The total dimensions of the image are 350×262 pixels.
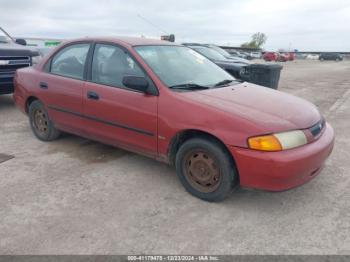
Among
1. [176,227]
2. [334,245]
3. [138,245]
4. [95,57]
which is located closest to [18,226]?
[138,245]

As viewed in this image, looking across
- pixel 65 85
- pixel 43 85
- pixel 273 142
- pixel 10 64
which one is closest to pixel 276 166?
pixel 273 142

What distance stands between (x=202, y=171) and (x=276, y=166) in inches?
29.6

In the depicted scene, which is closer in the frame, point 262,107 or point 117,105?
point 262,107

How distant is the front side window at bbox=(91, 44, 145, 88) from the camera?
12.4ft

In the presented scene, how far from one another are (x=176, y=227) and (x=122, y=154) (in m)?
1.90

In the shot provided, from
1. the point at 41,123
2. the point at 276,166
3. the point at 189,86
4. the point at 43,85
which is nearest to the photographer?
the point at 276,166

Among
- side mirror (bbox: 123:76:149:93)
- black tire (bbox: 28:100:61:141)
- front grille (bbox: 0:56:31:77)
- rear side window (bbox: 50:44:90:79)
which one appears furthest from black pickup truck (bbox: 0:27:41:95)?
side mirror (bbox: 123:76:149:93)

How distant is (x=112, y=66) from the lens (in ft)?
13.0

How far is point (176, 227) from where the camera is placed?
2.87 metres

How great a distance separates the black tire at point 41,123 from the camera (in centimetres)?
486

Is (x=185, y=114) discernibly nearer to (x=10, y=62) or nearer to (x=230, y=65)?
(x=10, y=62)

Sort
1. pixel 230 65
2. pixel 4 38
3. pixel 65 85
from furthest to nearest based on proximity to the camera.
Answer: pixel 230 65
pixel 4 38
pixel 65 85

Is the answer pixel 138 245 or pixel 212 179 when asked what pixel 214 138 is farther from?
pixel 138 245

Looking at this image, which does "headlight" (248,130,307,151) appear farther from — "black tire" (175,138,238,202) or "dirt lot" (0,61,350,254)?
"dirt lot" (0,61,350,254)
